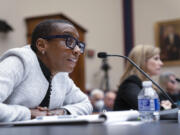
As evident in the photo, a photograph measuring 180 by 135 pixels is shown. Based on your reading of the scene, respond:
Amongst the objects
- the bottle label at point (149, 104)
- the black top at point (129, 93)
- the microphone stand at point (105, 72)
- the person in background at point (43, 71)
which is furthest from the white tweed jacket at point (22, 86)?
the microphone stand at point (105, 72)

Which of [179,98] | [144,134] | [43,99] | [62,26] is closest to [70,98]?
Result: [43,99]

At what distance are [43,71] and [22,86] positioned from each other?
0.15 m

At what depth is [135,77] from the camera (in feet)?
8.26

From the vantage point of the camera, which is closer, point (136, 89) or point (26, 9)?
point (136, 89)

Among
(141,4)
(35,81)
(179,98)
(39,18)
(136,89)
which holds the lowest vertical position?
(179,98)

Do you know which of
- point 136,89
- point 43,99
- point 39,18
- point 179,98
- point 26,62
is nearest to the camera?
point 26,62

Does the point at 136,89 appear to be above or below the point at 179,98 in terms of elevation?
above

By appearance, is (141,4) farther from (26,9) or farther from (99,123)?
(99,123)

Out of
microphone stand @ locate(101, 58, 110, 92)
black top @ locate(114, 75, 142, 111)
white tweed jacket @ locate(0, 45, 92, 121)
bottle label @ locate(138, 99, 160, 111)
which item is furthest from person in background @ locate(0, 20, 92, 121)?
microphone stand @ locate(101, 58, 110, 92)

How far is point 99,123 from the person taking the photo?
1.00 metres

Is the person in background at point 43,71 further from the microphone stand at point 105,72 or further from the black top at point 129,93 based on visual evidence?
the microphone stand at point 105,72

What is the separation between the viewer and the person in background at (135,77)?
2438 millimetres

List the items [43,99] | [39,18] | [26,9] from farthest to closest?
1. [26,9]
2. [39,18]
3. [43,99]

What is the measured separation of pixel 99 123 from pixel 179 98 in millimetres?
3287
